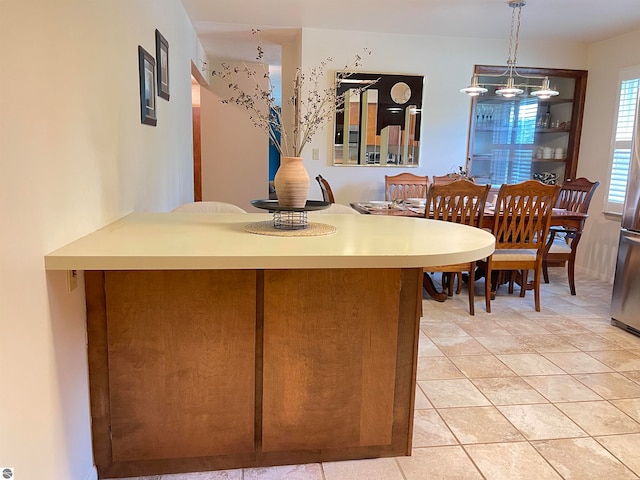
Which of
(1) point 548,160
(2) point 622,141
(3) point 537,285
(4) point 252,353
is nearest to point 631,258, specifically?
(3) point 537,285

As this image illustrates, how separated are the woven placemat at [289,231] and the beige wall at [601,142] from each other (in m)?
3.96

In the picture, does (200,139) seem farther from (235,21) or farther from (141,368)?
(141,368)

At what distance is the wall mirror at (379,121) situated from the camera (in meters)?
4.92

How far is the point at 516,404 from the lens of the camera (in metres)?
2.34

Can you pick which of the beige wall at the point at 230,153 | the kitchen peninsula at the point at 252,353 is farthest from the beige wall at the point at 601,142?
the beige wall at the point at 230,153

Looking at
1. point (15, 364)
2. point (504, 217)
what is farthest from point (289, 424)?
point (504, 217)

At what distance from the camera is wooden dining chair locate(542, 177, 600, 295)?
423cm

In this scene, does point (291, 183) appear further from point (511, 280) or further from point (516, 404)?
point (511, 280)

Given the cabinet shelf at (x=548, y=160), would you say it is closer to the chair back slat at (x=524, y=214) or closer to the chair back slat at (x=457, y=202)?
→ the chair back slat at (x=524, y=214)

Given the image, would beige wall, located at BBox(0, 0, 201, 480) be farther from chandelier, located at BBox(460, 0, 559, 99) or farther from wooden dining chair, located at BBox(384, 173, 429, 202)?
wooden dining chair, located at BBox(384, 173, 429, 202)

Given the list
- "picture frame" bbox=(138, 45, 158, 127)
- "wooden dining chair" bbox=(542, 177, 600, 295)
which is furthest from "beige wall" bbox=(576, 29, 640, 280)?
"picture frame" bbox=(138, 45, 158, 127)

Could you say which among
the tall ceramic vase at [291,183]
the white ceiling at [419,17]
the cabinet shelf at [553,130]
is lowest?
the tall ceramic vase at [291,183]

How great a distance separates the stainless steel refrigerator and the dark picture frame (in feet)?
10.4

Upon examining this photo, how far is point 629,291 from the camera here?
3.31 meters
